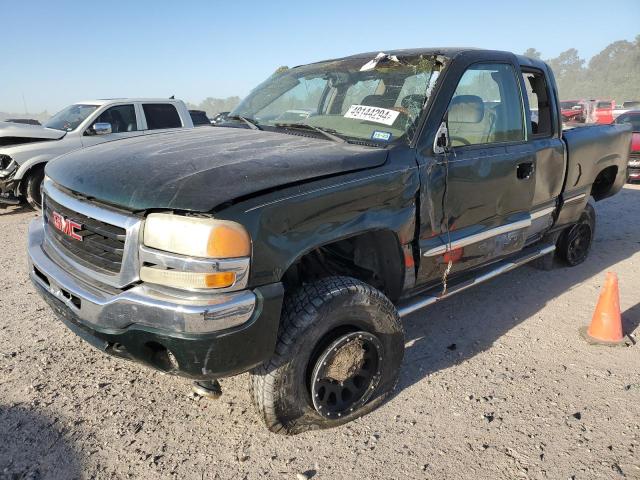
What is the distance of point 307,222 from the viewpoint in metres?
→ 2.15

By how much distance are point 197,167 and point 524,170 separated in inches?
93.7

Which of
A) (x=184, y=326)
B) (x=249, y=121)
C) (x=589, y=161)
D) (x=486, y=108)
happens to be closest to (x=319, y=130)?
(x=249, y=121)

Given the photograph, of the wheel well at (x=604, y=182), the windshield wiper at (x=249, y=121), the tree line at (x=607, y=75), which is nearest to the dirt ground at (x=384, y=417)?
the windshield wiper at (x=249, y=121)

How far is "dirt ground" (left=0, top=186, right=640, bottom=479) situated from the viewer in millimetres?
2316

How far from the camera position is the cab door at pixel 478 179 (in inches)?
111

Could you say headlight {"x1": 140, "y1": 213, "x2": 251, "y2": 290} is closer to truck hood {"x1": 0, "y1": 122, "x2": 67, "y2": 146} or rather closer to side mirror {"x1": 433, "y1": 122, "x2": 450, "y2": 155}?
side mirror {"x1": 433, "y1": 122, "x2": 450, "y2": 155}

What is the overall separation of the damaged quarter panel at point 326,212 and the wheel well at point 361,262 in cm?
12

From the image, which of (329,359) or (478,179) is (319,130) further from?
(329,359)

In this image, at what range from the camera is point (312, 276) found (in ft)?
9.27

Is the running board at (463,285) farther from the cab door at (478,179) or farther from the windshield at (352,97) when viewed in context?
the windshield at (352,97)

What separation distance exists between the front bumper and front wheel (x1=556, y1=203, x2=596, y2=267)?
3.97 metres

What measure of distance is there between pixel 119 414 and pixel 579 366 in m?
2.96

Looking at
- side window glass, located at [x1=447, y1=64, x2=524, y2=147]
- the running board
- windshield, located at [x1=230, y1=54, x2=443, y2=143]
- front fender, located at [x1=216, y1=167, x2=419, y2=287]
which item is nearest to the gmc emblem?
front fender, located at [x1=216, y1=167, x2=419, y2=287]

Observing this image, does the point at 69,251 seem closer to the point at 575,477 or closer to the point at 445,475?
the point at 445,475
